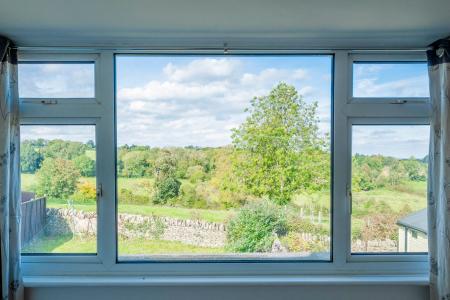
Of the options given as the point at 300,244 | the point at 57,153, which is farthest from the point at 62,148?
the point at 300,244

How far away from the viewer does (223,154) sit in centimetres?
219

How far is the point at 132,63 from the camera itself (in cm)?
217

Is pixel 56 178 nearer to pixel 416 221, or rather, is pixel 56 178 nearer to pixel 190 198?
pixel 190 198

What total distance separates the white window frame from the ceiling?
11 centimetres

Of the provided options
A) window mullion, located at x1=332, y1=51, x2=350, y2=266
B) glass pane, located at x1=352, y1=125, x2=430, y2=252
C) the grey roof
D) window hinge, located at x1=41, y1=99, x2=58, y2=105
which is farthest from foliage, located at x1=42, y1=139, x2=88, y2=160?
the grey roof

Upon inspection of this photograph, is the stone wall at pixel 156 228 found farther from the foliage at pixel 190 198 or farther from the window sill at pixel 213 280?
the window sill at pixel 213 280

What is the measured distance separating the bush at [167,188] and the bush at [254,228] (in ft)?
1.33

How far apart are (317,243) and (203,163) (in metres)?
0.88

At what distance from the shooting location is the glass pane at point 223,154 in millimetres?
2174

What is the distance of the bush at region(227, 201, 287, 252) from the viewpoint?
7.20 feet

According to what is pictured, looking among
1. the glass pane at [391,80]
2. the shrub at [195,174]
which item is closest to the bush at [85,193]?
the shrub at [195,174]

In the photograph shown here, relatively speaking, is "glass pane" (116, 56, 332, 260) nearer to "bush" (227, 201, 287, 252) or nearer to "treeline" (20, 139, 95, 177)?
"bush" (227, 201, 287, 252)

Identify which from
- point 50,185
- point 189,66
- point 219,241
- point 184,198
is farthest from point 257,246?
point 50,185

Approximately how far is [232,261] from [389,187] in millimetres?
1096
